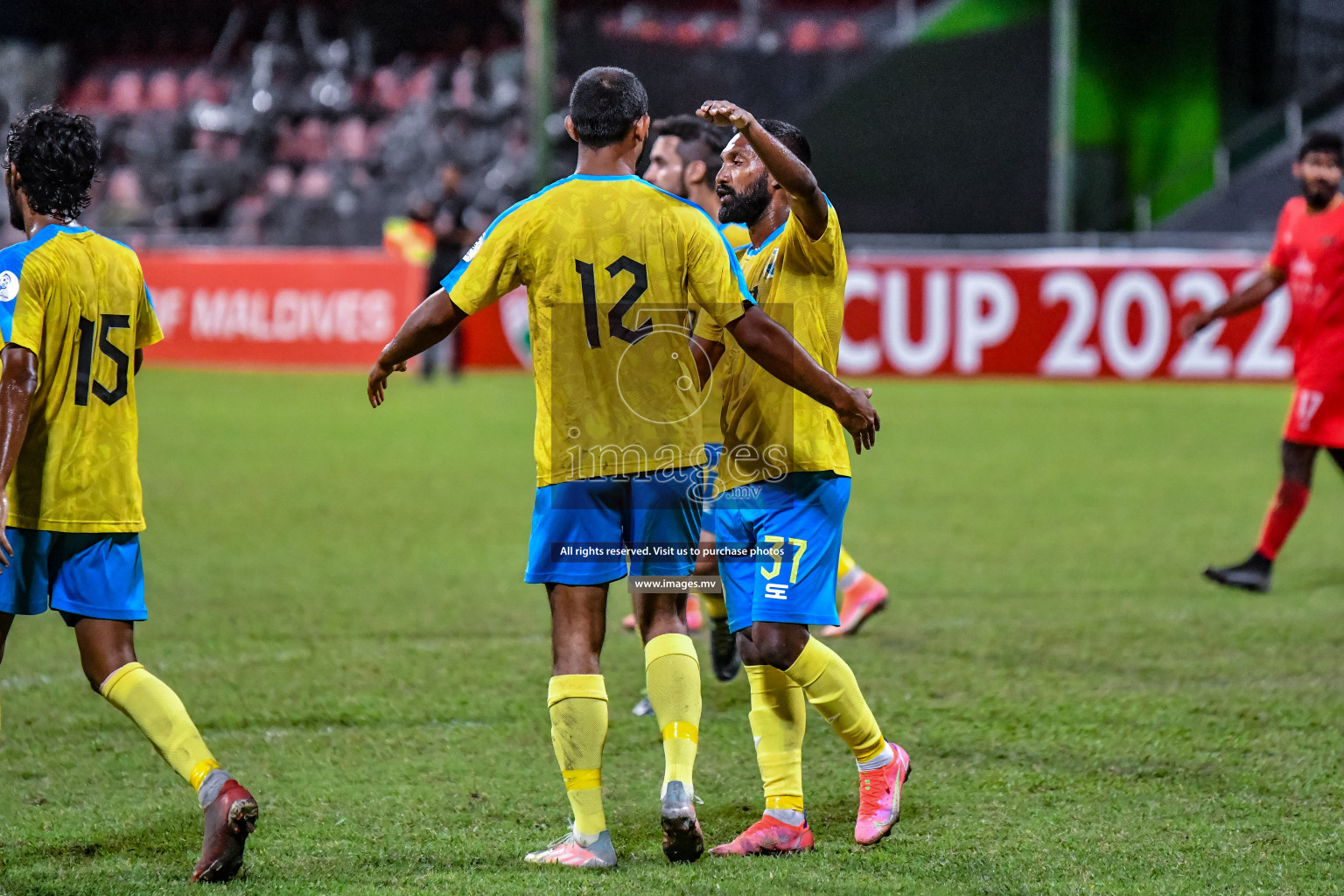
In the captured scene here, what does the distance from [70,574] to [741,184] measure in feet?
6.79

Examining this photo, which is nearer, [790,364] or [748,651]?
[790,364]

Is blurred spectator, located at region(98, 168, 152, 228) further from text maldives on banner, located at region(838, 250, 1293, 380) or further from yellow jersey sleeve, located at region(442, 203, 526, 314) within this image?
yellow jersey sleeve, located at region(442, 203, 526, 314)

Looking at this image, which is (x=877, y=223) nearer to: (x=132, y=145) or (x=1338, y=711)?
(x=132, y=145)

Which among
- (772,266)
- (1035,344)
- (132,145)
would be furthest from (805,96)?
(772,266)

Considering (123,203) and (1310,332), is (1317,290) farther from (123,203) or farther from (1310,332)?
(123,203)

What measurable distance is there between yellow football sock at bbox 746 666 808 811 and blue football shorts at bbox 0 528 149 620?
66.6 inches

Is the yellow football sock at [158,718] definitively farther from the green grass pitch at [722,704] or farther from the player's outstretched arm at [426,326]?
the player's outstretched arm at [426,326]

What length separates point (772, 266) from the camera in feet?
14.1

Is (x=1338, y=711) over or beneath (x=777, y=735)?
beneath

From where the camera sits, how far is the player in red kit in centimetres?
756

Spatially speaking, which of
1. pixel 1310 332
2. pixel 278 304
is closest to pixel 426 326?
pixel 1310 332

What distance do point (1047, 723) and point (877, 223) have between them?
54.5 feet

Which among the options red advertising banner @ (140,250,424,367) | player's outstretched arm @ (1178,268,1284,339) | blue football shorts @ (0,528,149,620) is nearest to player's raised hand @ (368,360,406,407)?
blue football shorts @ (0,528,149,620)

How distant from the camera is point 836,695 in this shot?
13.6 ft
